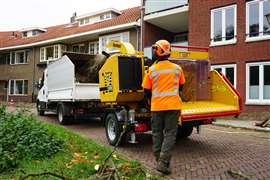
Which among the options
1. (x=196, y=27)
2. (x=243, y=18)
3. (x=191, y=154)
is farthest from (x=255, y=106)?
(x=191, y=154)

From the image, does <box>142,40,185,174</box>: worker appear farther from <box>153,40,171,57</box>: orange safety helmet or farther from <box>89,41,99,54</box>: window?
<box>89,41,99,54</box>: window

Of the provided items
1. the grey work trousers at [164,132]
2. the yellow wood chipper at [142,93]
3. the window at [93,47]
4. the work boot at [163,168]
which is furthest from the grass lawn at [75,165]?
the window at [93,47]

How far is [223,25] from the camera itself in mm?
18281

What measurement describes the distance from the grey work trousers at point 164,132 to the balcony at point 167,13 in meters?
15.5

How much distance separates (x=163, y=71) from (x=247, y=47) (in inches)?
498

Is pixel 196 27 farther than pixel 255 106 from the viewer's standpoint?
Yes

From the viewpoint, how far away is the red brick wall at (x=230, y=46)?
658 inches

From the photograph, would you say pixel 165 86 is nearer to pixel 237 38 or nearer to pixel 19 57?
pixel 237 38

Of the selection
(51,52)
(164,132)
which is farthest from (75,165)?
(51,52)

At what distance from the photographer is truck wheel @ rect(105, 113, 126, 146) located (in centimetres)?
786

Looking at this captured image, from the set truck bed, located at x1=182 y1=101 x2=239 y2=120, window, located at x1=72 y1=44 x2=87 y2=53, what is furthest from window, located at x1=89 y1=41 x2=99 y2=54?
truck bed, located at x1=182 y1=101 x2=239 y2=120

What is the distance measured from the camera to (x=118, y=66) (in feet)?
24.7

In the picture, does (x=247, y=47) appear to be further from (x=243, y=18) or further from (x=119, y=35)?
(x=119, y=35)

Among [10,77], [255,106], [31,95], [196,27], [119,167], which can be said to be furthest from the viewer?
[10,77]
